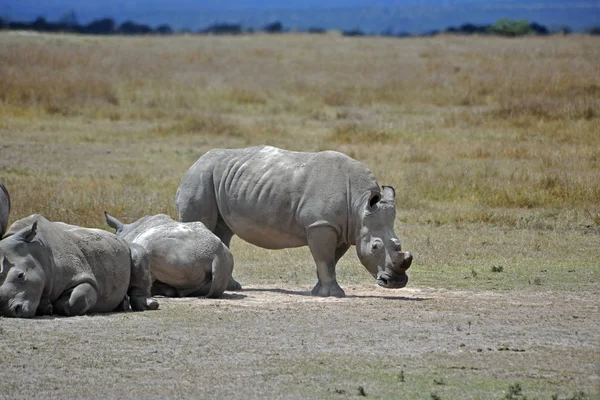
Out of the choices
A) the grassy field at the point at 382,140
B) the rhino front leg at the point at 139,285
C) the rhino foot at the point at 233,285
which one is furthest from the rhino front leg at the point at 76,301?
the grassy field at the point at 382,140

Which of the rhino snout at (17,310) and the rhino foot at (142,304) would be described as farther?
the rhino foot at (142,304)

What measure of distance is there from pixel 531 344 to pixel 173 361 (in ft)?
9.22

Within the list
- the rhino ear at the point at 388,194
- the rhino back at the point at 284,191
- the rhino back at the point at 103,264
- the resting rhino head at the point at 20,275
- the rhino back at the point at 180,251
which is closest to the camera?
the resting rhino head at the point at 20,275

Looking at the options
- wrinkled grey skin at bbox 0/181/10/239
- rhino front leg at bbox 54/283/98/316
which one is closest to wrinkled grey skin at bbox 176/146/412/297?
wrinkled grey skin at bbox 0/181/10/239

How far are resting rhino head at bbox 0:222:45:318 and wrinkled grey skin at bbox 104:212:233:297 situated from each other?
7.27 ft

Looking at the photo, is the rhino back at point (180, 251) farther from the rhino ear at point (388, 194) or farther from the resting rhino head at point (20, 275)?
the resting rhino head at point (20, 275)

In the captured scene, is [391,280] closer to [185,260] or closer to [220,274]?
[220,274]

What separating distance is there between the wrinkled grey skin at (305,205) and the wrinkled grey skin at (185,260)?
86 cm

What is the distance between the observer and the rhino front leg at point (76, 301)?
1037 cm

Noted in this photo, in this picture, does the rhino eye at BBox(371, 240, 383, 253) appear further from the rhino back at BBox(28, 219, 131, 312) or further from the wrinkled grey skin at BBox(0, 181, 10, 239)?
the wrinkled grey skin at BBox(0, 181, 10, 239)

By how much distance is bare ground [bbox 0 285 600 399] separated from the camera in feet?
27.1

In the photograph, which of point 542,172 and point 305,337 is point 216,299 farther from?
point 542,172

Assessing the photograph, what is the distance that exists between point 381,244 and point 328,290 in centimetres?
76

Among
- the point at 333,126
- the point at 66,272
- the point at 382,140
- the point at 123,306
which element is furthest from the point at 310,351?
the point at 333,126
